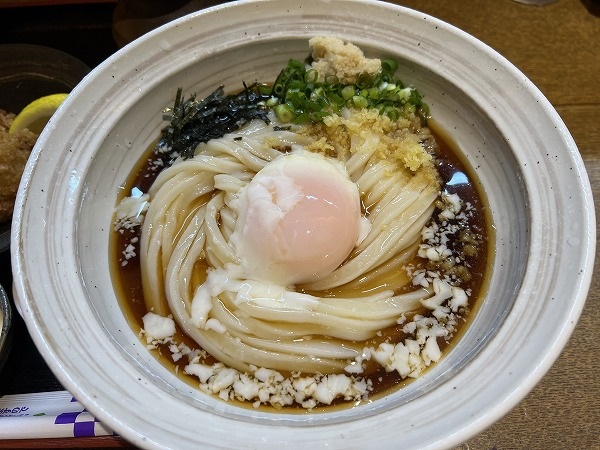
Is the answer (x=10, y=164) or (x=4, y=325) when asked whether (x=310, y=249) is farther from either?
(x=10, y=164)

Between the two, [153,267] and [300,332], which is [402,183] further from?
[153,267]

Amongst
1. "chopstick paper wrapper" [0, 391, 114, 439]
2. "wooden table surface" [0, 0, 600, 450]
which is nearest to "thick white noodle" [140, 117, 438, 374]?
"chopstick paper wrapper" [0, 391, 114, 439]

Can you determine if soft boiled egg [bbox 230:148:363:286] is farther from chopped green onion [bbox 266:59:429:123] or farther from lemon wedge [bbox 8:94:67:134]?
lemon wedge [bbox 8:94:67:134]

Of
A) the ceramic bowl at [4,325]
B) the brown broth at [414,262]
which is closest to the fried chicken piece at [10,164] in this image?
the ceramic bowl at [4,325]

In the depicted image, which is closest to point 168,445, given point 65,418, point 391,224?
point 65,418

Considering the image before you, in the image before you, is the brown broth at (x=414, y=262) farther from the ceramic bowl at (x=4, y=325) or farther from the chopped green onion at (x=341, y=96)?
the ceramic bowl at (x=4, y=325)

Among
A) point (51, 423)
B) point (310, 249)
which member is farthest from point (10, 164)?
point (310, 249)
